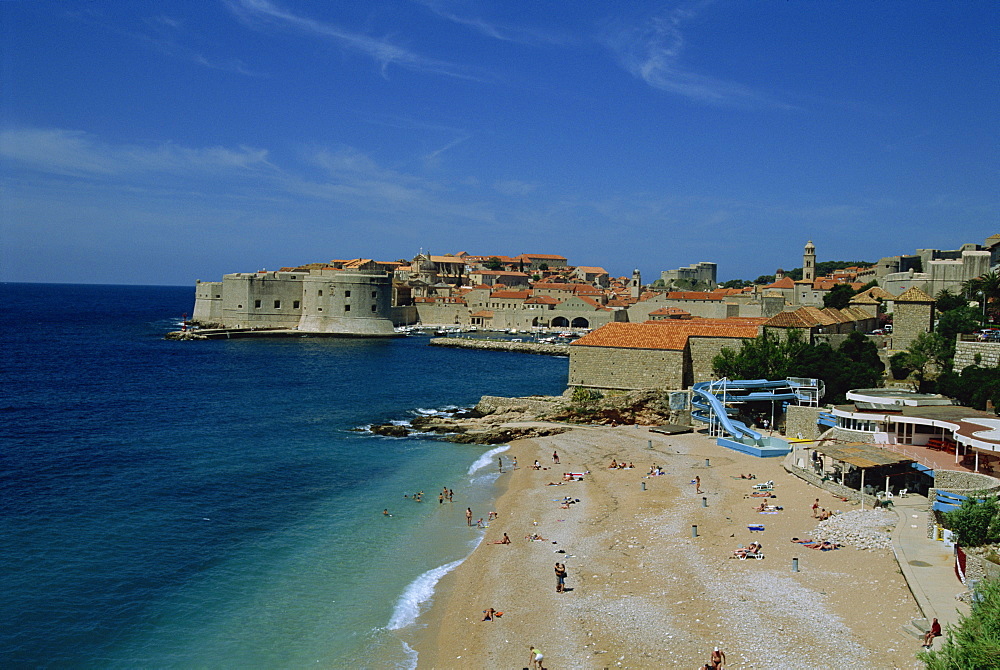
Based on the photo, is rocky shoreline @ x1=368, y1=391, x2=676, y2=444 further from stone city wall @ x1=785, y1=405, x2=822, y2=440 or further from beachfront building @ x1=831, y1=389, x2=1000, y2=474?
beachfront building @ x1=831, y1=389, x2=1000, y2=474

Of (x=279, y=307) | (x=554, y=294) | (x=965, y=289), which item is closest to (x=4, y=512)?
(x=965, y=289)

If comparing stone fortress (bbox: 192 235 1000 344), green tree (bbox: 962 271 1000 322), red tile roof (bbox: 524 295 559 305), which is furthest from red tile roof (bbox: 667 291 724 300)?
green tree (bbox: 962 271 1000 322)

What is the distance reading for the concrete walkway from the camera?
9.12m

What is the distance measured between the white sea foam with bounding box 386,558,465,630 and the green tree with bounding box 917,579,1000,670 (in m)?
6.71

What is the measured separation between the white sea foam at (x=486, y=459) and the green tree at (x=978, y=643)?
13.3m

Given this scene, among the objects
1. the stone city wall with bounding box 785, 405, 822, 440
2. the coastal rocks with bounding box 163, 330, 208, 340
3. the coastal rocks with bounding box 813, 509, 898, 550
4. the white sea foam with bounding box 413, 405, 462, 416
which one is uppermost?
the coastal rocks with bounding box 163, 330, 208, 340

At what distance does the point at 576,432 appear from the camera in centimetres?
2359

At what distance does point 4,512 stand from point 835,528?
53.6ft

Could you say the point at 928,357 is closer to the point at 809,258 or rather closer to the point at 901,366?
the point at 901,366

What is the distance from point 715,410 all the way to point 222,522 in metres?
13.7

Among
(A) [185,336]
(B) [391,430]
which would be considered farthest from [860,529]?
(A) [185,336]

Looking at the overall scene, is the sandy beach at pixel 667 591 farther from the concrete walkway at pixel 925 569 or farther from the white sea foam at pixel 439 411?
the white sea foam at pixel 439 411

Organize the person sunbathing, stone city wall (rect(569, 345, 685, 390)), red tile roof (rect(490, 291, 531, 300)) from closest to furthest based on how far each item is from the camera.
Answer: the person sunbathing → stone city wall (rect(569, 345, 685, 390)) → red tile roof (rect(490, 291, 531, 300))

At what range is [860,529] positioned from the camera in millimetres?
12508
